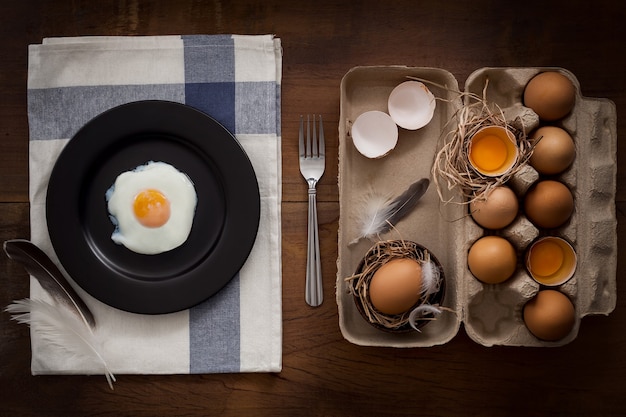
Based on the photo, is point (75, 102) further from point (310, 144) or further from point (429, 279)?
point (429, 279)

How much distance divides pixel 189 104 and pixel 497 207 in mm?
558

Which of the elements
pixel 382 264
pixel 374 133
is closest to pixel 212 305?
pixel 382 264

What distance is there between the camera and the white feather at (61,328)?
0.96 metres

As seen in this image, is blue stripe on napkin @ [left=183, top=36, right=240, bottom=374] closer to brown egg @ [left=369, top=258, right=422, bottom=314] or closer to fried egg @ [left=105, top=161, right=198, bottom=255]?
fried egg @ [left=105, top=161, right=198, bottom=255]

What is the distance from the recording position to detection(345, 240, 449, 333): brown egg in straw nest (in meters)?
0.89

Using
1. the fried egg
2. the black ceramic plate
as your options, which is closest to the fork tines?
the black ceramic plate

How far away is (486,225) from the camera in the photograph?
897 mm

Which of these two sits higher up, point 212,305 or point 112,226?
point 112,226

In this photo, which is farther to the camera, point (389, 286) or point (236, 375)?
point (236, 375)

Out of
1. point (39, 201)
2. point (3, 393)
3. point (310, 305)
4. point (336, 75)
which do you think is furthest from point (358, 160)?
point (3, 393)

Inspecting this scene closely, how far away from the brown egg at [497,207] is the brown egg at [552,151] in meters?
0.07

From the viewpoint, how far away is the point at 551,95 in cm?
89

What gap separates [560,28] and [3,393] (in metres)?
1.22

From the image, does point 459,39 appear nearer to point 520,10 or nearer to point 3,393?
point 520,10
